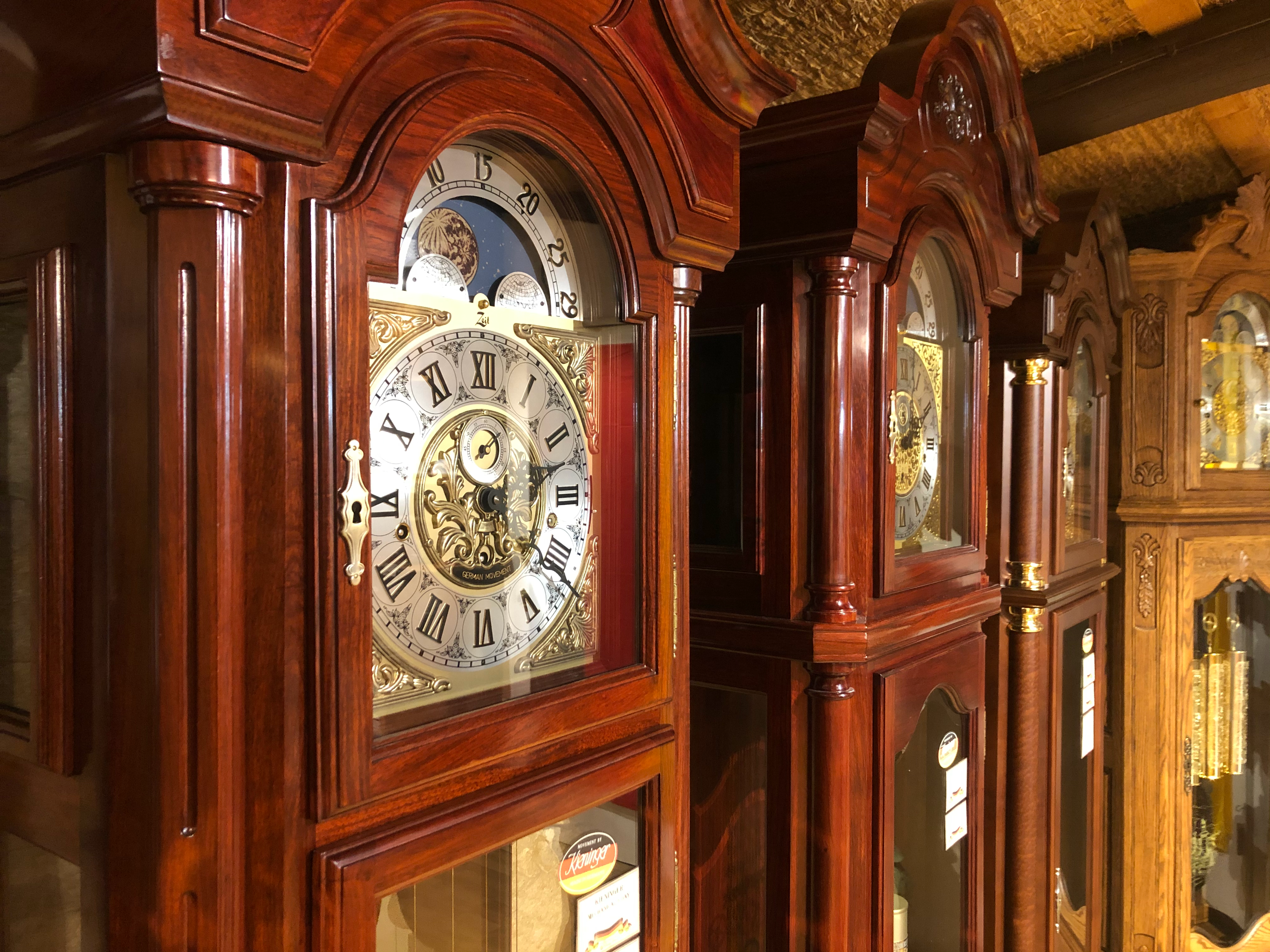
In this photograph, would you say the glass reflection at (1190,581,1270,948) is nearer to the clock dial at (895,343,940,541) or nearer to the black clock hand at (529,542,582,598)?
the clock dial at (895,343,940,541)

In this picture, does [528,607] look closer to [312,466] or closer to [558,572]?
[558,572]

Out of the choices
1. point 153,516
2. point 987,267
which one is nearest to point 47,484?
point 153,516

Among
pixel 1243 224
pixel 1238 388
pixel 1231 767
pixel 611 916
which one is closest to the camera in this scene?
pixel 611 916

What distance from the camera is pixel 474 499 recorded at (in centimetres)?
77

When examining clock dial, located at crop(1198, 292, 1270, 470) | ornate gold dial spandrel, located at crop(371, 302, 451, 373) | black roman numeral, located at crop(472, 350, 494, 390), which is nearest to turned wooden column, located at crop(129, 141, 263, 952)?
ornate gold dial spandrel, located at crop(371, 302, 451, 373)

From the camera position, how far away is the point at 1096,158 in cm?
284

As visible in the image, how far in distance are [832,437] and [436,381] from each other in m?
0.68

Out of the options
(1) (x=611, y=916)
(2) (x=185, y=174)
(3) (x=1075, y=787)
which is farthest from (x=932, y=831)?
(2) (x=185, y=174)

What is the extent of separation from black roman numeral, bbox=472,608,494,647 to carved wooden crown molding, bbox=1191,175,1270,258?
103 inches

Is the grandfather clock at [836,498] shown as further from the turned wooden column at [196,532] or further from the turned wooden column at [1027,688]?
the turned wooden column at [196,532]

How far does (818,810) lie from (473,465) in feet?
2.64

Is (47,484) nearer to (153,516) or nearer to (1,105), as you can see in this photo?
(153,516)

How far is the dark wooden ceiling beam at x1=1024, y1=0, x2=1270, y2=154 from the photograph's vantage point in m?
2.21

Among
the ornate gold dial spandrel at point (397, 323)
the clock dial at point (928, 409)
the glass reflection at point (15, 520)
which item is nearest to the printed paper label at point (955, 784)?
the clock dial at point (928, 409)
